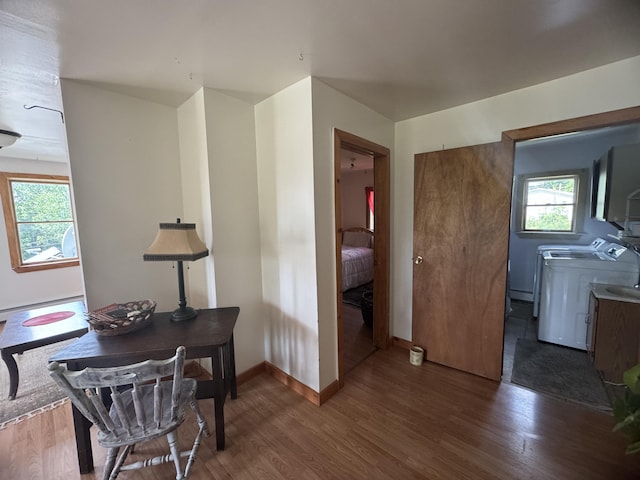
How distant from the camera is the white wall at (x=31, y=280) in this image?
3742 mm

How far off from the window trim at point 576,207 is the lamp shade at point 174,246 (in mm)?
4598

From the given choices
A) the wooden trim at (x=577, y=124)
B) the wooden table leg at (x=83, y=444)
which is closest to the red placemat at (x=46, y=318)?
the wooden table leg at (x=83, y=444)

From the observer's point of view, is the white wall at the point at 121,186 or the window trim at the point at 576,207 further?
the window trim at the point at 576,207

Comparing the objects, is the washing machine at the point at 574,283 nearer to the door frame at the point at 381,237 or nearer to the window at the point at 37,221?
the door frame at the point at 381,237

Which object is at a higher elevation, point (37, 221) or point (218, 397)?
point (37, 221)

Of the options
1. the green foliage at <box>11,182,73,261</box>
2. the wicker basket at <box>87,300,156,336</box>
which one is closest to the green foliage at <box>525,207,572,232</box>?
the wicker basket at <box>87,300,156,336</box>

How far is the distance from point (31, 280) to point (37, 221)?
89 centimetres

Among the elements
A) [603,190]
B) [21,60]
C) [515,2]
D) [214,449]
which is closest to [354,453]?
[214,449]

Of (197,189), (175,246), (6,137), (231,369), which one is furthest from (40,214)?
(231,369)

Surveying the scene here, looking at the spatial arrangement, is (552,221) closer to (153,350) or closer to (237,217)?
(237,217)

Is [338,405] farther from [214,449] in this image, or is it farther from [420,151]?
[420,151]

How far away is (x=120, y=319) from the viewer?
1.62 metres

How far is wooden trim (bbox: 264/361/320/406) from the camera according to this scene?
2064 millimetres

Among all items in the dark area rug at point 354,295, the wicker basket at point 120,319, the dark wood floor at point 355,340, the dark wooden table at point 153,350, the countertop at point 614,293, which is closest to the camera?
the dark wooden table at point 153,350
